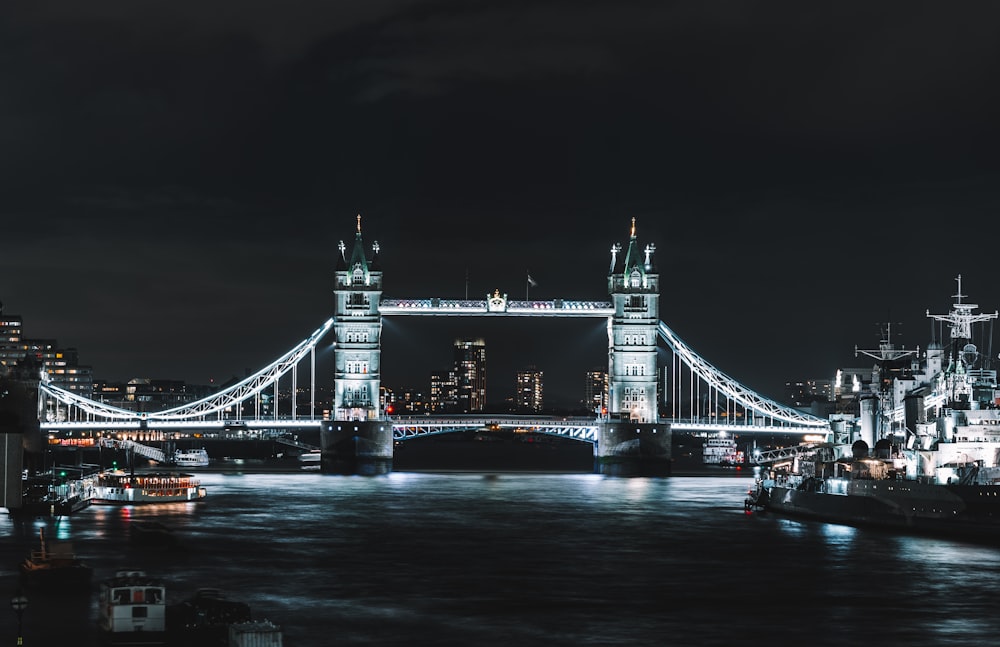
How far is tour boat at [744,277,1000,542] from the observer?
7444 centimetres

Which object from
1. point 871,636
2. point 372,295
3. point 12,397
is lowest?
point 871,636

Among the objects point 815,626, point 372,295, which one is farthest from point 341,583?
point 372,295

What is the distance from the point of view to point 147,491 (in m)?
99.1

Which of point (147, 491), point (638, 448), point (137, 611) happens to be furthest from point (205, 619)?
point (638, 448)

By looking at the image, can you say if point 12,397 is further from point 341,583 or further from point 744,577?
point 744,577

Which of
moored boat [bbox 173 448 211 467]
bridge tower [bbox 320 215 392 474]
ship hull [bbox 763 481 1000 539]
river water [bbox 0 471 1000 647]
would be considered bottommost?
river water [bbox 0 471 1000 647]

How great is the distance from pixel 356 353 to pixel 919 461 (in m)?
63.6

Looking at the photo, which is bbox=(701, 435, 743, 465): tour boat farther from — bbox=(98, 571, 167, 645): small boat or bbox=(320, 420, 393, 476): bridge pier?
bbox=(98, 571, 167, 645): small boat

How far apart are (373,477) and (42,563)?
75124mm

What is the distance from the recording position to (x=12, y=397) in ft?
336

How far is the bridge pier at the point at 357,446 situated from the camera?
428 ft

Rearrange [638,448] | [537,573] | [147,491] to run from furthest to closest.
→ [638,448]
[147,491]
[537,573]

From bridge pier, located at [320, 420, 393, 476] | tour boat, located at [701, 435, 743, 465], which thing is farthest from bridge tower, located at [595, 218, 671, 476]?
tour boat, located at [701, 435, 743, 465]

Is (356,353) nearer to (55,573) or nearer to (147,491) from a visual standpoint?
(147,491)
